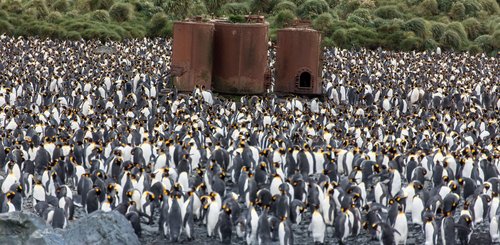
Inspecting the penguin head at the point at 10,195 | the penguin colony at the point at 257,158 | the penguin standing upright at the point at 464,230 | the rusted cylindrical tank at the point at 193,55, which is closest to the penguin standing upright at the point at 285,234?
the penguin colony at the point at 257,158

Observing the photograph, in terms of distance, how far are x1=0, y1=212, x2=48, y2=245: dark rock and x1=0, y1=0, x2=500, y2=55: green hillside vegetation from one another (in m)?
28.3

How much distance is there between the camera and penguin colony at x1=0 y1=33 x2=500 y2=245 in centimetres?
1545

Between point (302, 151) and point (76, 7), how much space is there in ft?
110

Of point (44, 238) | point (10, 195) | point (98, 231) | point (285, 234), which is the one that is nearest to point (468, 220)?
point (285, 234)

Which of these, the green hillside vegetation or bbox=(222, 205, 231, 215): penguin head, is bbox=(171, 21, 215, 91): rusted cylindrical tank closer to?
bbox=(222, 205, 231, 215): penguin head

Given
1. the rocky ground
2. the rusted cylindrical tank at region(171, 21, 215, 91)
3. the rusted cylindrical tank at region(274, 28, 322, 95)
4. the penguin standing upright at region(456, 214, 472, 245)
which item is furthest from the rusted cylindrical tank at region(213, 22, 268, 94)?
the penguin standing upright at region(456, 214, 472, 245)

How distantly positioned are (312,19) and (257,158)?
28.2 metres

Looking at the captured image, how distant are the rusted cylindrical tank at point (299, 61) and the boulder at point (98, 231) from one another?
47.6ft

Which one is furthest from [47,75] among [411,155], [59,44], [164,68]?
[411,155]

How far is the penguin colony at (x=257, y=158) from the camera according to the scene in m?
15.5

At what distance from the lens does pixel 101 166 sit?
18.5m

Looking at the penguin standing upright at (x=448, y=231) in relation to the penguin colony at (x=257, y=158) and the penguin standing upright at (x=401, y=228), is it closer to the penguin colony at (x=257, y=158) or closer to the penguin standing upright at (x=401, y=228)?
the penguin colony at (x=257, y=158)

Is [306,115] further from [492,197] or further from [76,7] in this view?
[76,7]

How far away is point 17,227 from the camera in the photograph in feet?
45.1
